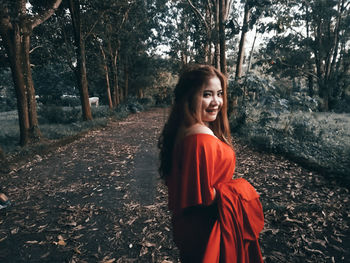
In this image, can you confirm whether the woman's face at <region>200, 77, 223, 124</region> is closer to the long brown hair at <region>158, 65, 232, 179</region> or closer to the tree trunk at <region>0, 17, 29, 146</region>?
the long brown hair at <region>158, 65, 232, 179</region>

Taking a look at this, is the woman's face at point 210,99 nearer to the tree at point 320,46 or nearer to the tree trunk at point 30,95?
the tree trunk at point 30,95

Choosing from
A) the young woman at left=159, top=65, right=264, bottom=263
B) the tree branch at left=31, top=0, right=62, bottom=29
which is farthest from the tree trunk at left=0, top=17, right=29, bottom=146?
the young woman at left=159, top=65, right=264, bottom=263

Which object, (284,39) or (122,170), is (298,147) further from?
(284,39)

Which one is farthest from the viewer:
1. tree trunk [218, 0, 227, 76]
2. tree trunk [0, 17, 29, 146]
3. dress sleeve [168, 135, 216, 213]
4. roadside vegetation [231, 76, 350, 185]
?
tree trunk [218, 0, 227, 76]

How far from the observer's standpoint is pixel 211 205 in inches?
61.5

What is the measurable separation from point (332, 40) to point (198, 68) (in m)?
24.6

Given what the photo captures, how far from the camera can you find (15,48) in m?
8.50

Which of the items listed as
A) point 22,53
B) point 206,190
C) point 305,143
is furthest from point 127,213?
point 22,53

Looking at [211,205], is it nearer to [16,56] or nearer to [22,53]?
[16,56]

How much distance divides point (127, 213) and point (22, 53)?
837 centimetres

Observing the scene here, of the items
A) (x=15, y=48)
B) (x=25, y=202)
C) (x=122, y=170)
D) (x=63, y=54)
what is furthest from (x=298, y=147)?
(x=63, y=54)

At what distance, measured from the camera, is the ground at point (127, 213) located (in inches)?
132

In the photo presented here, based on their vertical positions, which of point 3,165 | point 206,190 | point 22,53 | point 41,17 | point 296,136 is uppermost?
point 41,17

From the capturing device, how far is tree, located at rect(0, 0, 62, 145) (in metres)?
7.98
